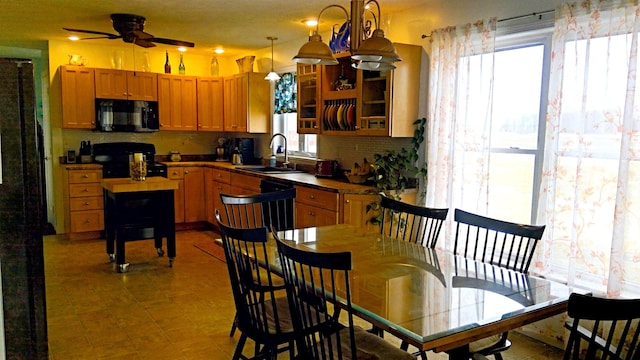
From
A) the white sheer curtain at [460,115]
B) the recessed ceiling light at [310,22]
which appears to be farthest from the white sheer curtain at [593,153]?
the recessed ceiling light at [310,22]

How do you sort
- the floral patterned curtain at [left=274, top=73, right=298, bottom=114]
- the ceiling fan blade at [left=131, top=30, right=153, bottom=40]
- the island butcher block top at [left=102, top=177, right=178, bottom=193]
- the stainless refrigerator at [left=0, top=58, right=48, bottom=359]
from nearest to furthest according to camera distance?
the stainless refrigerator at [left=0, top=58, right=48, bottom=359]
the island butcher block top at [left=102, top=177, right=178, bottom=193]
the ceiling fan blade at [left=131, top=30, right=153, bottom=40]
the floral patterned curtain at [left=274, top=73, right=298, bottom=114]

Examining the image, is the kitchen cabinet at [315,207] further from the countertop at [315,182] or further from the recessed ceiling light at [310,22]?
the recessed ceiling light at [310,22]

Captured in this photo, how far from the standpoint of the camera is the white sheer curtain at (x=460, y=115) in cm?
356

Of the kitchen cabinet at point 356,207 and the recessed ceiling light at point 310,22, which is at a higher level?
the recessed ceiling light at point 310,22

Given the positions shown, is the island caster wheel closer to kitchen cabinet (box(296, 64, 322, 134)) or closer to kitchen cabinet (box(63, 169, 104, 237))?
kitchen cabinet (box(63, 169, 104, 237))

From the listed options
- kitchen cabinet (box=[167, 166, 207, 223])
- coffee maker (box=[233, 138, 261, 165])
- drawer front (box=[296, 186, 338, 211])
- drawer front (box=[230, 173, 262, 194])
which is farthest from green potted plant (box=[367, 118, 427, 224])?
kitchen cabinet (box=[167, 166, 207, 223])

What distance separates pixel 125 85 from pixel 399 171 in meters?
3.96

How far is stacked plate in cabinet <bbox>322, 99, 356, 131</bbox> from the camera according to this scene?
451 centimetres

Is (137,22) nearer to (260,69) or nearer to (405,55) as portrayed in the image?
(260,69)

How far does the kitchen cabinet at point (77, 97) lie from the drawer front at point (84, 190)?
80 cm

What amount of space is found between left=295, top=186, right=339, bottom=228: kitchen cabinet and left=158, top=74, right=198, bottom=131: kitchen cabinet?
9.31 ft

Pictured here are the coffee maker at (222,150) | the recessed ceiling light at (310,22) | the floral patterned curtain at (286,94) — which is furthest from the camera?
the coffee maker at (222,150)

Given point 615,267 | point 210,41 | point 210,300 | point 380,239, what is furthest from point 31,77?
point 210,41

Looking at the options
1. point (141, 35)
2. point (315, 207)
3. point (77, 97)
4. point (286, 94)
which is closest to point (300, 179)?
point (315, 207)
